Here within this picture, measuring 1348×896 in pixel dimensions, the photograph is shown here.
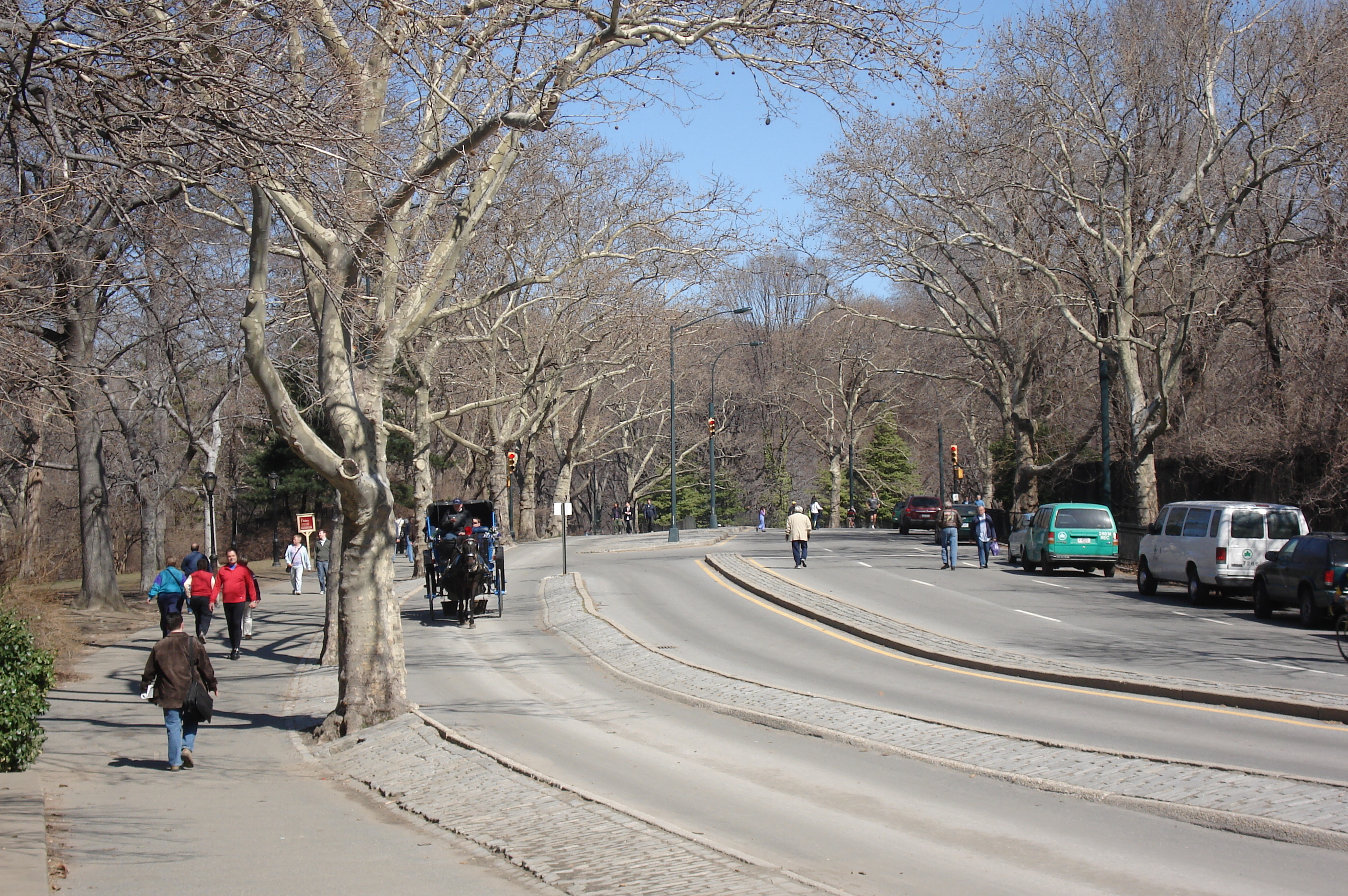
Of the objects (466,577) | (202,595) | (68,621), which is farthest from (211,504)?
(202,595)

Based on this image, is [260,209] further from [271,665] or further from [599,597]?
[599,597]

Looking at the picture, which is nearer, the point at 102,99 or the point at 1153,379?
the point at 102,99

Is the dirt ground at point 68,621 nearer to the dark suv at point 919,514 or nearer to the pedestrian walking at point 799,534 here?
the pedestrian walking at point 799,534

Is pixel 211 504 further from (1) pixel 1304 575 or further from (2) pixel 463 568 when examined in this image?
(1) pixel 1304 575

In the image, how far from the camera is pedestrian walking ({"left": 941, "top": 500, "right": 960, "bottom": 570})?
32.5m

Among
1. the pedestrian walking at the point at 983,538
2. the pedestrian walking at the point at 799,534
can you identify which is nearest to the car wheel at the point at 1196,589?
the pedestrian walking at the point at 983,538

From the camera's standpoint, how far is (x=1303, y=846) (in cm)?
746

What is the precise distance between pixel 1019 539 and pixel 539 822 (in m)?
→ 29.3

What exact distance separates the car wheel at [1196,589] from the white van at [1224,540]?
0.4 inches

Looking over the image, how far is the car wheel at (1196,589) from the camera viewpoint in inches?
982

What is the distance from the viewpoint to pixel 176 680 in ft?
38.0

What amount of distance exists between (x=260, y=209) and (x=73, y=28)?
455cm

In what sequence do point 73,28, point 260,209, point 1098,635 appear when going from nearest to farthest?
point 73,28 < point 260,209 < point 1098,635

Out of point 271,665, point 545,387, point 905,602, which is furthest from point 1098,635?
point 545,387
